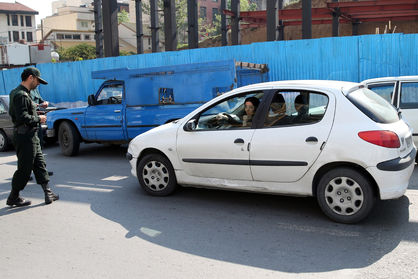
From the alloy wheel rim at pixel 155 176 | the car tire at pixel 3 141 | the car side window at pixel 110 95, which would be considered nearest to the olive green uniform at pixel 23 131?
the alloy wheel rim at pixel 155 176

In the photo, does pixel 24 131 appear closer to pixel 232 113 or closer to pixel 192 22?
pixel 232 113

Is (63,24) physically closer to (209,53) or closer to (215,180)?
(209,53)

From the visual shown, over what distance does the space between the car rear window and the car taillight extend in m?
0.19

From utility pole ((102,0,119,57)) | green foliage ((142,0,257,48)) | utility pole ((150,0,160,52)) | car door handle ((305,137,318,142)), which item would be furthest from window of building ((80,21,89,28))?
car door handle ((305,137,318,142))

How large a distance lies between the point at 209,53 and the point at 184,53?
1002mm

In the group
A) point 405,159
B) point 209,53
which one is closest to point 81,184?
point 405,159

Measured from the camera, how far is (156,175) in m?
5.71

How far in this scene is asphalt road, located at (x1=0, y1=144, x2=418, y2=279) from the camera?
11.4ft

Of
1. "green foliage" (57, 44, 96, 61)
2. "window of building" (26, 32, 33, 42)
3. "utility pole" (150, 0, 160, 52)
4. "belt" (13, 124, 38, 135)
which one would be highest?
"window of building" (26, 32, 33, 42)

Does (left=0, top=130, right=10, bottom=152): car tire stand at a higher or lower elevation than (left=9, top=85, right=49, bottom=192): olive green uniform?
lower

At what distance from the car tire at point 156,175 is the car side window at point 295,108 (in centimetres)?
162

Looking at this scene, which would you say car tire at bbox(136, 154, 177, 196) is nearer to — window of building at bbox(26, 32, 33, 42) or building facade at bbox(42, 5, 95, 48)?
building facade at bbox(42, 5, 95, 48)

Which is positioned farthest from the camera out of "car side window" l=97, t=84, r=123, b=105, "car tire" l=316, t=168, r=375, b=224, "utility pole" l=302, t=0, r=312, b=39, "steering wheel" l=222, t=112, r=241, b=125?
"utility pole" l=302, t=0, r=312, b=39

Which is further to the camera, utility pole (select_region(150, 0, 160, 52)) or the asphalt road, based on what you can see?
Answer: utility pole (select_region(150, 0, 160, 52))
